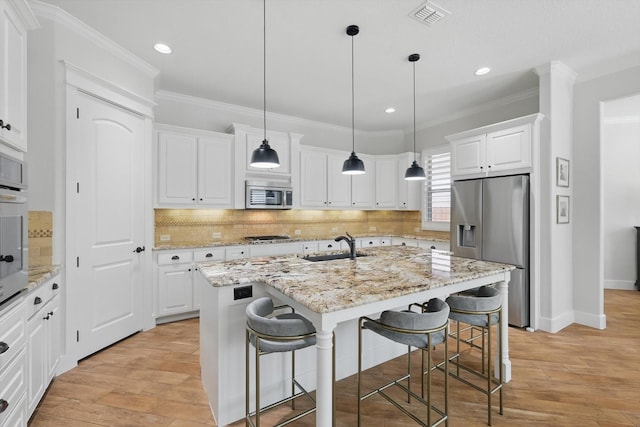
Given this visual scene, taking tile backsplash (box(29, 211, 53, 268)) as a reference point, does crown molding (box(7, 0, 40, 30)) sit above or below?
above

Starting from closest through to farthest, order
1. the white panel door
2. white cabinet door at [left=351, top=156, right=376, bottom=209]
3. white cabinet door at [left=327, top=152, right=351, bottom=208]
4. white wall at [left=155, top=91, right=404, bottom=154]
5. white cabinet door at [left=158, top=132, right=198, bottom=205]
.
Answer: the white panel door, white cabinet door at [left=158, top=132, right=198, bottom=205], white wall at [left=155, top=91, right=404, bottom=154], white cabinet door at [left=327, top=152, right=351, bottom=208], white cabinet door at [left=351, top=156, right=376, bottom=209]

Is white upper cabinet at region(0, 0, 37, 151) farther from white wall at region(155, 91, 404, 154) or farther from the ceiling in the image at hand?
white wall at region(155, 91, 404, 154)

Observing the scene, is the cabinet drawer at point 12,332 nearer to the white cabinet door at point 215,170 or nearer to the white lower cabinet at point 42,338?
the white lower cabinet at point 42,338

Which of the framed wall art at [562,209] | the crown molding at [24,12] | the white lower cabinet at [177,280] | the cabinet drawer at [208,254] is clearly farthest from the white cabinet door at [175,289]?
the framed wall art at [562,209]

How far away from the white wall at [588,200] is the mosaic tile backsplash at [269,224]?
1.92 metres

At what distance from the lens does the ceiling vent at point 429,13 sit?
7.69 ft

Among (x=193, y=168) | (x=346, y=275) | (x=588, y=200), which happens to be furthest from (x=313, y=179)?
(x=588, y=200)

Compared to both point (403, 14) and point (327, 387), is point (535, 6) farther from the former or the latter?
point (327, 387)

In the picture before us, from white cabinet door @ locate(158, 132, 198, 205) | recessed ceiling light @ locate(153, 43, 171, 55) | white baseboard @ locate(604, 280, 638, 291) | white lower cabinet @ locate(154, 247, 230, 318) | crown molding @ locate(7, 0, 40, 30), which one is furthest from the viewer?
white baseboard @ locate(604, 280, 638, 291)

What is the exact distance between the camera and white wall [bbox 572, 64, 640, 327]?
11.3 feet

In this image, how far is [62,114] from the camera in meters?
2.54

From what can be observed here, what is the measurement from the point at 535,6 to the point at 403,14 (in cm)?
101

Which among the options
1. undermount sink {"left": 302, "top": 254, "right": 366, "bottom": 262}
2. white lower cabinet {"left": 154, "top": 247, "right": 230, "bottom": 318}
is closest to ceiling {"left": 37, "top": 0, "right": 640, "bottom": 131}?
undermount sink {"left": 302, "top": 254, "right": 366, "bottom": 262}

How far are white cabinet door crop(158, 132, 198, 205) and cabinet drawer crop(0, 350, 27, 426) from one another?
93.1 inches
